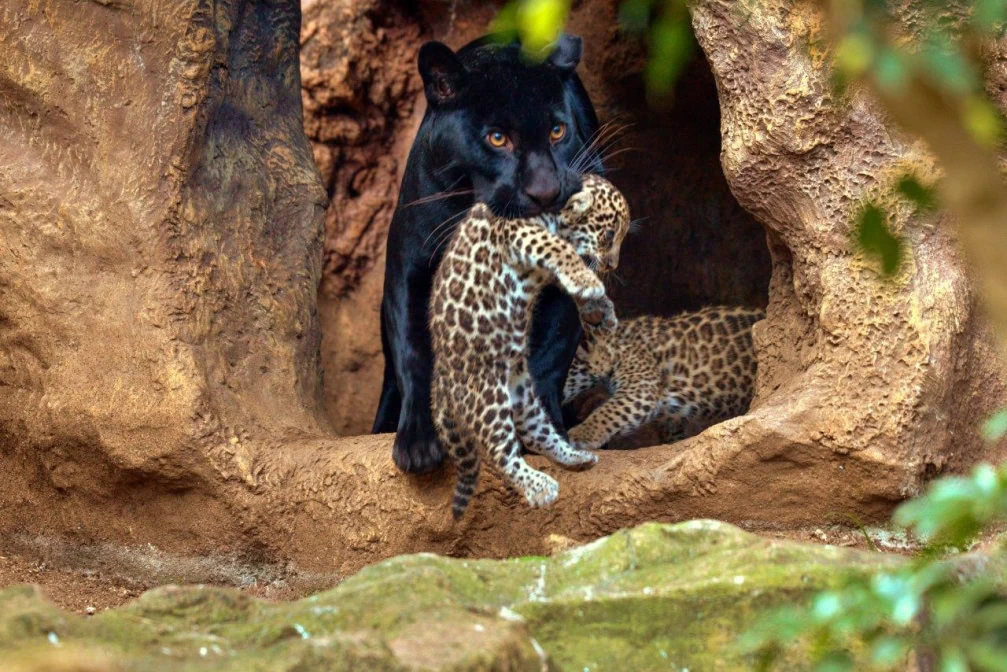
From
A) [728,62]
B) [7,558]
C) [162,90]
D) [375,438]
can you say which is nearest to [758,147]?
[728,62]

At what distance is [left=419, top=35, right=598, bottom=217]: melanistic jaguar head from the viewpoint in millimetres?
4922

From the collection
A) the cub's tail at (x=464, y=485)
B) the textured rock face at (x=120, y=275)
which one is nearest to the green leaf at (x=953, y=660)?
the cub's tail at (x=464, y=485)

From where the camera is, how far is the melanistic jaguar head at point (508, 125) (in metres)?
4.92

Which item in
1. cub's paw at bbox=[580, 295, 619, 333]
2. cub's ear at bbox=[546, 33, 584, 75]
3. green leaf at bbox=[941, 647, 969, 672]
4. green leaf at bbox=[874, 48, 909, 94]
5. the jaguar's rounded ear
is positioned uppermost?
cub's ear at bbox=[546, 33, 584, 75]

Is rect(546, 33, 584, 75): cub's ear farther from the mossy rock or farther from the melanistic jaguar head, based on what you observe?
the mossy rock

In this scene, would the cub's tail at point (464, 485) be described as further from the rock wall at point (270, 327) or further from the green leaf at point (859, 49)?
the green leaf at point (859, 49)

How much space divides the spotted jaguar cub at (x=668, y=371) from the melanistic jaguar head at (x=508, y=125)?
987 millimetres

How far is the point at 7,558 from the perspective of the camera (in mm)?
5480

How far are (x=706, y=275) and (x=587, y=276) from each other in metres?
2.77

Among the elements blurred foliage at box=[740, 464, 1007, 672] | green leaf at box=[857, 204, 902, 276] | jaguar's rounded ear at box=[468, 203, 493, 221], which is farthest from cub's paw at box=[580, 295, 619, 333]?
green leaf at box=[857, 204, 902, 276]

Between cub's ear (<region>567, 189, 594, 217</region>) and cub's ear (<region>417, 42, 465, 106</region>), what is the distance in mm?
768

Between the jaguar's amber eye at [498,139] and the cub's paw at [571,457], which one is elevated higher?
the jaguar's amber eye at [498,139]

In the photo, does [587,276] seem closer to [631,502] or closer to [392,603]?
[631,502]

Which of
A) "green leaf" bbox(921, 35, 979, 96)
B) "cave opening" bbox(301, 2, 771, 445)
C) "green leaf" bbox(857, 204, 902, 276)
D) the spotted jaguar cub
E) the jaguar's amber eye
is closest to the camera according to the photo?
"green leaf" bbox(921, 35, 979, 96)
